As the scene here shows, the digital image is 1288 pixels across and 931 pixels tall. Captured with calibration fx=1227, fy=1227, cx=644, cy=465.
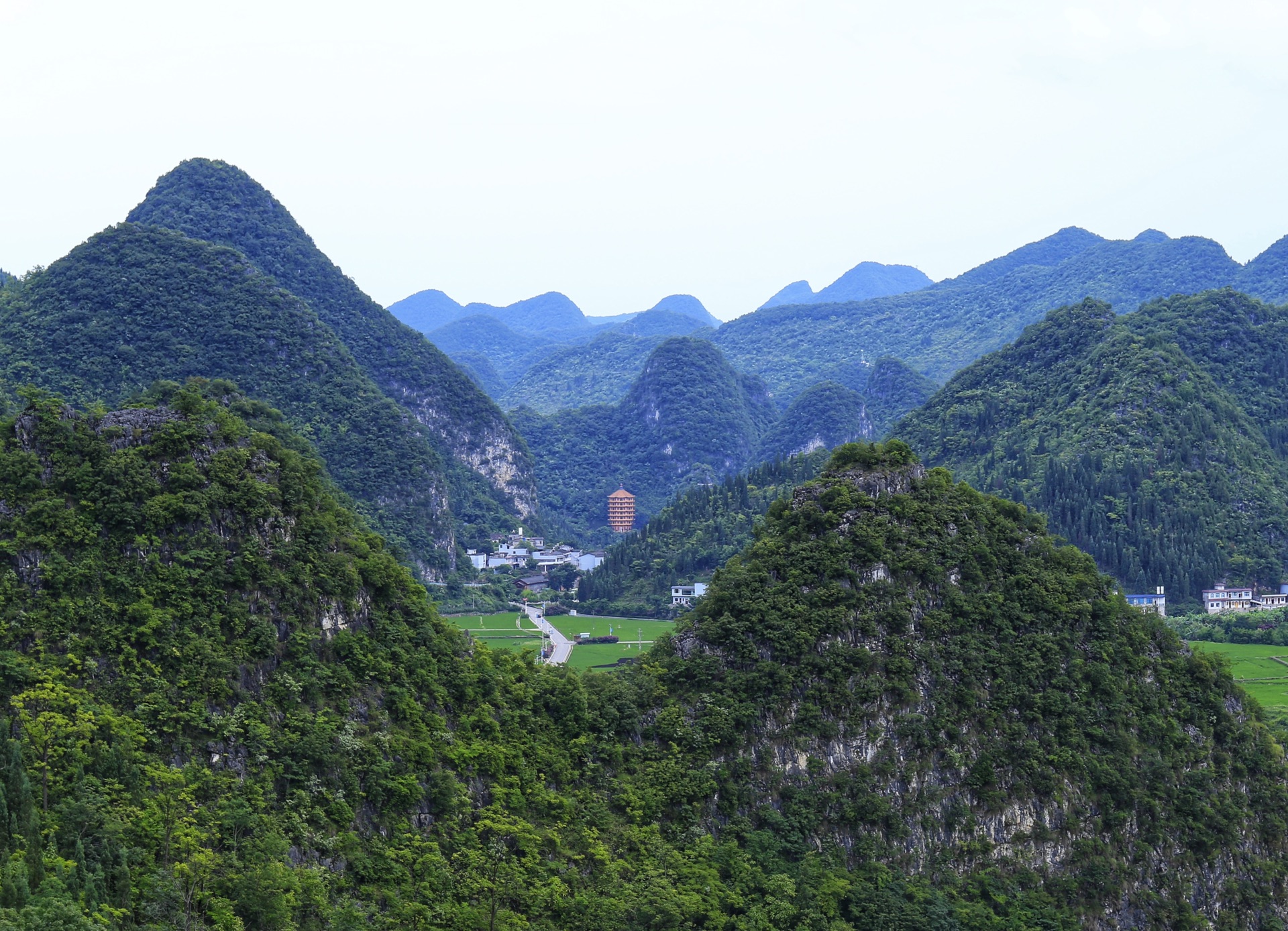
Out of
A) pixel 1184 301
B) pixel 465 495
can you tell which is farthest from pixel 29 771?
pixel 1184 301

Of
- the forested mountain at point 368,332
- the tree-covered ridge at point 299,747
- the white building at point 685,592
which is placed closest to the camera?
the tree-covered ridge at point 299,747

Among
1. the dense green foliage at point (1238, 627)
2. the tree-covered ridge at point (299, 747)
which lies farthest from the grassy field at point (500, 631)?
the dense green foliage at point (1238, 627)

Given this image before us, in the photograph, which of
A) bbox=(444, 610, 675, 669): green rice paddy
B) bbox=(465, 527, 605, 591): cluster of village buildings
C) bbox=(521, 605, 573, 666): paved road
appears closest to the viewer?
bbox=(521, 605, 573, 666): paved road

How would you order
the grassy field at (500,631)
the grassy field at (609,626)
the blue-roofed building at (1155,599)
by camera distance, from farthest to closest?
the blue-roofed building at (1155,599) < the grassy field at (609,626) < the grassy field at (500,631)

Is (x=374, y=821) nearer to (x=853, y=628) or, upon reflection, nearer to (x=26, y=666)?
(x=26, y=666)

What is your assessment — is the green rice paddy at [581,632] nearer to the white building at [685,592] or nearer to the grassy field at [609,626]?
the grassy field at [609,626]

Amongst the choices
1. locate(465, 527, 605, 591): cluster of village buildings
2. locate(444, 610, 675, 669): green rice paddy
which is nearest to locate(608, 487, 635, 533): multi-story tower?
locate(465, 527, 605, 591): cluster of village buildings

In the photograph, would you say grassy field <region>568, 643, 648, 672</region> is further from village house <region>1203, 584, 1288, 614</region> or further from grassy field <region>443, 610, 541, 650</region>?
village house <region>1203, 584, 1288, 614</region>
